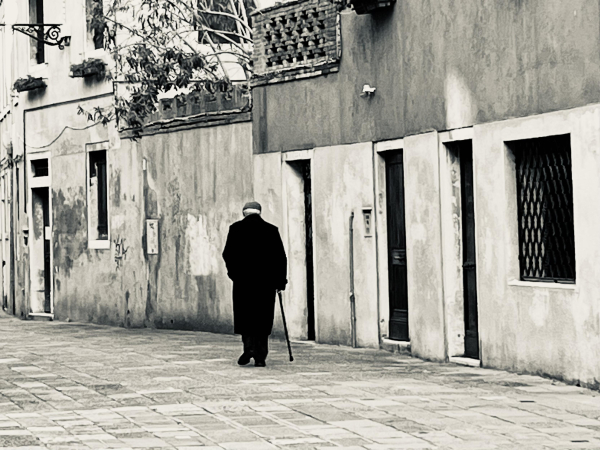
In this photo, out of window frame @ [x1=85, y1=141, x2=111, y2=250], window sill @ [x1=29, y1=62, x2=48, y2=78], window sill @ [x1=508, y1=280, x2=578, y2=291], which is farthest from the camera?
window sill @ [x1=29, y1=62, x2=48, y2=78]

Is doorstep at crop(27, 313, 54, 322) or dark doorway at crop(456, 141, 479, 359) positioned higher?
dark doorway at crop(456, 141, 479, 359)

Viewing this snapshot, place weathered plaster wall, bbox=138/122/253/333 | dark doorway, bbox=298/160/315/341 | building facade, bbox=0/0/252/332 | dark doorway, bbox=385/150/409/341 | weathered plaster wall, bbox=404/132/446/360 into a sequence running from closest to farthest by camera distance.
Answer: weathered plaster wall, bbox=404/132/446/360
dark doorway, bbox=385/150/409/341
dark doorway, bbox=298/160/315/341
weathered plaster wall, bbox=138/122/253/333
building facade, bbox=0/0/252/332

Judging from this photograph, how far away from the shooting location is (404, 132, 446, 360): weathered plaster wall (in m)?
15.1

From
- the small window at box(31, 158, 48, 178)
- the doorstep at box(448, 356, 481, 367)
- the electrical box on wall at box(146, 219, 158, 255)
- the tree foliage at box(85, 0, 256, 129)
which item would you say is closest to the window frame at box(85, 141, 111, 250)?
the tree foliage at box(85, 0, 256, 129)

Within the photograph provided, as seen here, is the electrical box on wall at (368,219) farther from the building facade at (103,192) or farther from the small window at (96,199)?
the small window at (96,199)

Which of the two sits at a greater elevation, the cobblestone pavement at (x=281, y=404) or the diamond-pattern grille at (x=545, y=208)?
the diamond-pattern grille at (x=545, y=208)

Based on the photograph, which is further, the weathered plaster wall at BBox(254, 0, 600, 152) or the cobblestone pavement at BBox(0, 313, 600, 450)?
the weathered plaster wall at BBox(254, 0, 600, 152)

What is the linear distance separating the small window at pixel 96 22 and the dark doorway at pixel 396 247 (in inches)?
289

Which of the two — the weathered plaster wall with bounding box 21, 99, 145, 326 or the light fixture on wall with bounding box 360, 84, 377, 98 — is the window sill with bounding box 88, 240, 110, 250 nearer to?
the weathered plaster wall with bounding box 21, 99, 145, 326

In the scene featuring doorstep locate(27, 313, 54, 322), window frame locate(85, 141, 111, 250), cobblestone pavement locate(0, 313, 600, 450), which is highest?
window frame locate(85, 141, 111, 250)

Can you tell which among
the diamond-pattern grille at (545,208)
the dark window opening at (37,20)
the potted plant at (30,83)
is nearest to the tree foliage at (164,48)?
the potted plant at (30,83)

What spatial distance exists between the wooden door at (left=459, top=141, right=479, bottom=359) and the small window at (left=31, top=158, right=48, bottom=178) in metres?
13.5

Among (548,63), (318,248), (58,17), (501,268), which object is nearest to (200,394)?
(501,268)

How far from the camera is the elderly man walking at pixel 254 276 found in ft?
48.2
